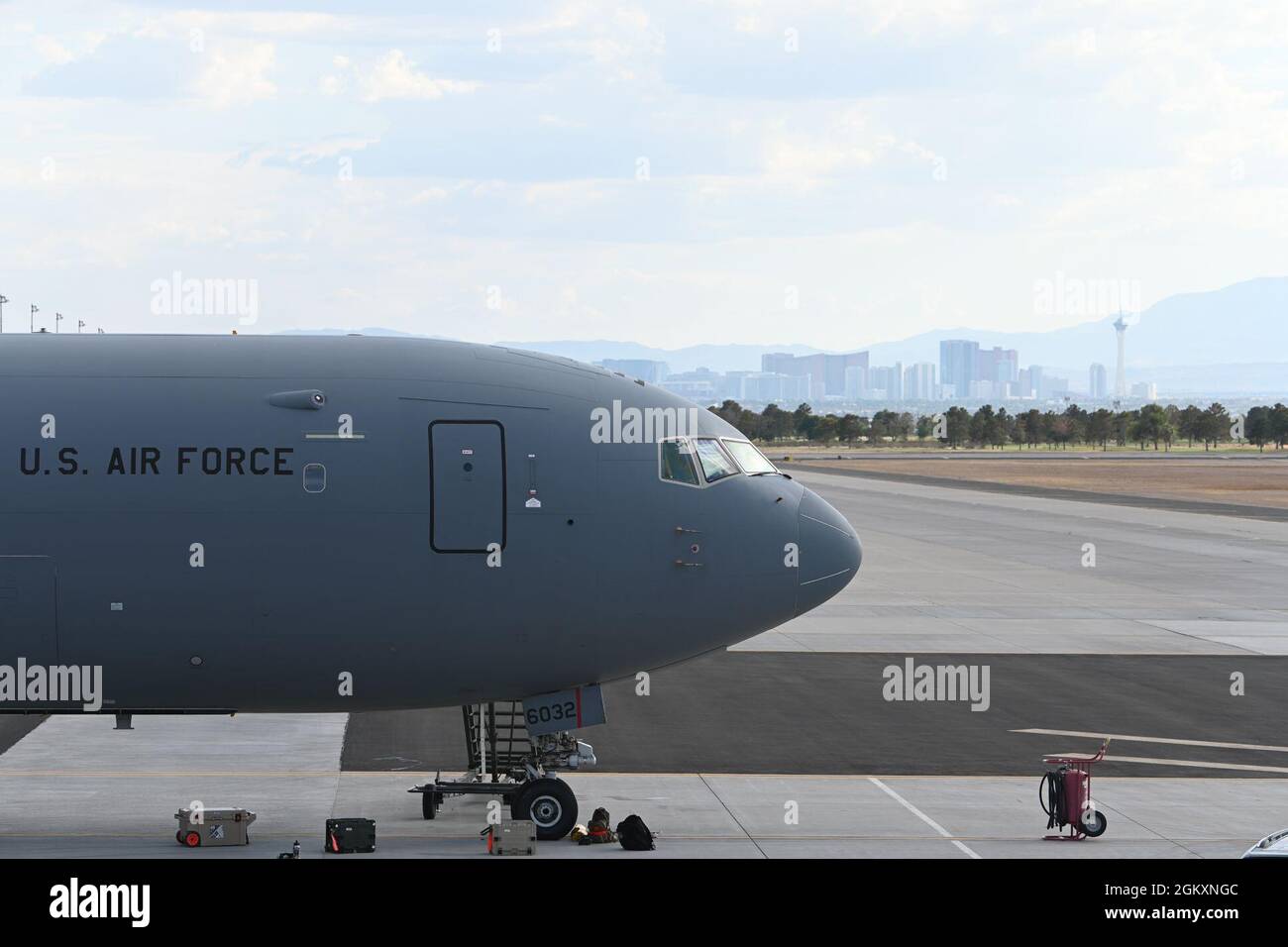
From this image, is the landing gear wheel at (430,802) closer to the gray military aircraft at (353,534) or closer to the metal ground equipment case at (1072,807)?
the gray military aircraft at (353,534)

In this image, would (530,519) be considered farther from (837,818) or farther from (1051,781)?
(1051,781)

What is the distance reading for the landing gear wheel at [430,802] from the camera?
20.3m

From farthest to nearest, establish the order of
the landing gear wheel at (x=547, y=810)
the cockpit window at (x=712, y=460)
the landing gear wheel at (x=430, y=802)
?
the landing gear wheel at (x=430, y=802), the cockpit window at (x=712, y=460), the landing gear wheel at (x=547, y=810)

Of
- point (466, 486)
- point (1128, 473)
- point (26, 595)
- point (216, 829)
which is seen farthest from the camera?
point (1128, 473)

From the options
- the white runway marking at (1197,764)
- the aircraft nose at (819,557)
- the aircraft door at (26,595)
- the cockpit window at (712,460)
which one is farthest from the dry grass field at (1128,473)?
the aircraft door at (26,595)

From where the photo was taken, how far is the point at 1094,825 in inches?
791

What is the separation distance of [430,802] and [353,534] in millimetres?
4650

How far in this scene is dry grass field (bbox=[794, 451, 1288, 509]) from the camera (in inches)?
4181

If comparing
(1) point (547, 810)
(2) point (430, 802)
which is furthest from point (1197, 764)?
(2) point (430, 802)

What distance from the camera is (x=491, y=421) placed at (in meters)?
18.7

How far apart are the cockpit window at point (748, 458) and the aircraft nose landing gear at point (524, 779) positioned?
448 centimetres

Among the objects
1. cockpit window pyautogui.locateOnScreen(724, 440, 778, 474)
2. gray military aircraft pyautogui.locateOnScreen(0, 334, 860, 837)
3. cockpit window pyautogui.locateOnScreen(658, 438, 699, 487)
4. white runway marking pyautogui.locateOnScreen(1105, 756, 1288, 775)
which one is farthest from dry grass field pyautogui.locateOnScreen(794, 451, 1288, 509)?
gray military aircraft pyautogui.locateOnScreen(0, 334, 860, 837)

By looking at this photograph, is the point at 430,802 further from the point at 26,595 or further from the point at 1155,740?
the point at 1155,740
